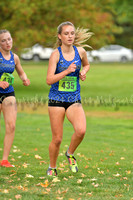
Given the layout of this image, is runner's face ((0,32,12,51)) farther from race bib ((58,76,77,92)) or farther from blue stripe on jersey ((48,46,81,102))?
race bib ((58,76,77,92))

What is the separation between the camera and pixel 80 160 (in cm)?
880

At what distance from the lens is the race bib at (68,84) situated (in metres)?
6.77

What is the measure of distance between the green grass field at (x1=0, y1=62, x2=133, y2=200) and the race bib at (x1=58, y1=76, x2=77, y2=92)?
126cm

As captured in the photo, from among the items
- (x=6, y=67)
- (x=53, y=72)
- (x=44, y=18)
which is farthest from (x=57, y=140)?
(x=44, y=18)

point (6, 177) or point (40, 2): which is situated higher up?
point (40, 2)

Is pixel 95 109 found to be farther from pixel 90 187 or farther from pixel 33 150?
pixel 90 187

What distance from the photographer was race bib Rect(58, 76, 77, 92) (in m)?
6.77

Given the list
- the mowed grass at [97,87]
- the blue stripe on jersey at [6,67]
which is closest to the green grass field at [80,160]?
the blue stripe on jersey at [6,67]

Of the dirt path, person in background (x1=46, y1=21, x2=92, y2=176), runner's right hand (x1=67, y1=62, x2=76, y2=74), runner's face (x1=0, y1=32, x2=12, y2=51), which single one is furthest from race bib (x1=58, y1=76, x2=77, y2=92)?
the dirt path

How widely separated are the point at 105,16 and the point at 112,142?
18.5 meters

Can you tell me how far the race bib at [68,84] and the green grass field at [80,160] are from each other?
1.26 metres

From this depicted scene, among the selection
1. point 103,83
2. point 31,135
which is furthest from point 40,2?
point 31,135

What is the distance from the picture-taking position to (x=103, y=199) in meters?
5.74

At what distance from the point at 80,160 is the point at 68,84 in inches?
95.4
